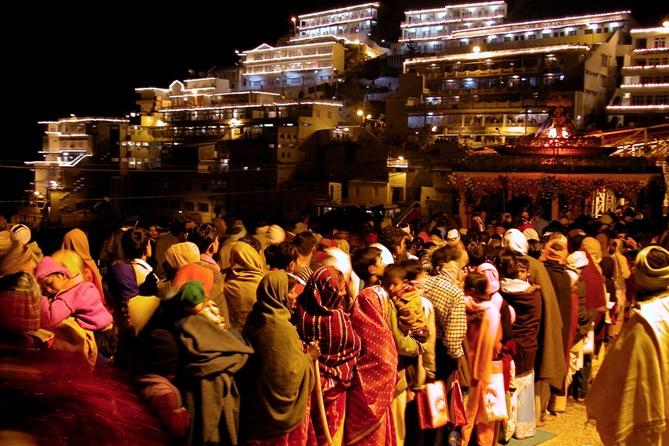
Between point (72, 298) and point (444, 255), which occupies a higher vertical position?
point (444, 255)

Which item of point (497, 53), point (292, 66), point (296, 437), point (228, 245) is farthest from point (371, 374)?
point (292, 66)

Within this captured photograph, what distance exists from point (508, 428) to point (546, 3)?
57273mm

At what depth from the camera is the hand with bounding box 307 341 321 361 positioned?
12.4 feet

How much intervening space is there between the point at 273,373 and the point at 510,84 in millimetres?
39679

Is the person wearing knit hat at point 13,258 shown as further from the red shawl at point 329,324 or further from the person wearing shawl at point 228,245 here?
the person wearing shawl at point 228,245

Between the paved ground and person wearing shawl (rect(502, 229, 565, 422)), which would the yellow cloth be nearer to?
the paved ground

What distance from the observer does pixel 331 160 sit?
4072 centimetres

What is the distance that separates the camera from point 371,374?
3986mm

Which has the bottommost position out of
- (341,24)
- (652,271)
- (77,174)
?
(652,271)

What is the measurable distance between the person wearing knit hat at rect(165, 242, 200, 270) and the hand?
4.38 ft

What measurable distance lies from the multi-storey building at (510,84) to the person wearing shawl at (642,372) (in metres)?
32.6

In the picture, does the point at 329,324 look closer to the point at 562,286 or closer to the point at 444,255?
the point at 444,255

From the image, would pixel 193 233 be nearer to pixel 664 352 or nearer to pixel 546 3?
pixel 664 352

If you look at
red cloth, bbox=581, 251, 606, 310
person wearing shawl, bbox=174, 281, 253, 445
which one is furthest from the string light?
person wearing shawl, bbox=174, 281, 253, 445
